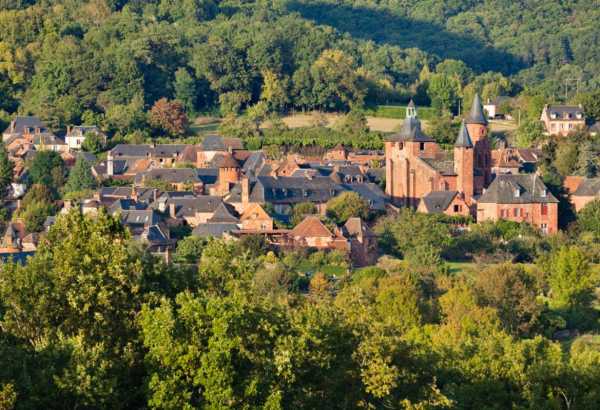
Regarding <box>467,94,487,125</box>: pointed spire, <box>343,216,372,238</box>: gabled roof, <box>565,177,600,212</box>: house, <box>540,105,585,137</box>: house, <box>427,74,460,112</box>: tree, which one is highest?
<box>467,94,487,125</box>: pointed spire

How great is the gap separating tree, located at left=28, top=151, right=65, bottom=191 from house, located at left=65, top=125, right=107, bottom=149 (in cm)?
778

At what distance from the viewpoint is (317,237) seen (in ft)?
204

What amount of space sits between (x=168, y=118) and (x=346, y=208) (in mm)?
26286

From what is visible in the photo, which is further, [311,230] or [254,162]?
[254,162]

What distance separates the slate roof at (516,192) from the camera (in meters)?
68.4

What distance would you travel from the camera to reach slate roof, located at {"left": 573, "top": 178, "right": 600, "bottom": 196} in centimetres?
7112

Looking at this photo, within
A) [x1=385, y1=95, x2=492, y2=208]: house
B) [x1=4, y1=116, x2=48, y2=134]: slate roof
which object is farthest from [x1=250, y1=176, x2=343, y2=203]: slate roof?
[x1=4, y1=116, x2=48, y2=134]: slate roof

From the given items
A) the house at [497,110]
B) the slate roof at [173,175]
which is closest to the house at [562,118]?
the house at [497,110]

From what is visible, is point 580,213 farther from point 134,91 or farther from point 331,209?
point 134,91

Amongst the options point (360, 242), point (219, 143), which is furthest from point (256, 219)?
point (219, 143)

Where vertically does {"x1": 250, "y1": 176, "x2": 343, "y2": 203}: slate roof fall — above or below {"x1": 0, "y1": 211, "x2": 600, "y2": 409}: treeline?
below

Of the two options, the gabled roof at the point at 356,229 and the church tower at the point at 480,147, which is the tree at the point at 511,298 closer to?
the gabled roof at the point at 356,229

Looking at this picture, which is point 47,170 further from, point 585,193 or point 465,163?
point 585,193

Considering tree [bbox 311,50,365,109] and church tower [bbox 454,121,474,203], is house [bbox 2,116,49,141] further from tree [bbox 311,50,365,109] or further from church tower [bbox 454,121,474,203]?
church tower [bbox 454,121,474,203]
